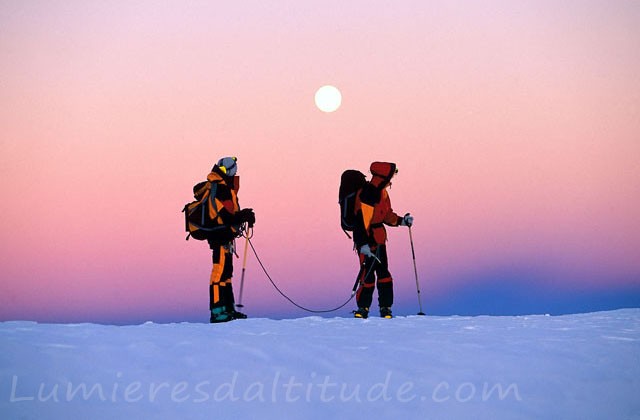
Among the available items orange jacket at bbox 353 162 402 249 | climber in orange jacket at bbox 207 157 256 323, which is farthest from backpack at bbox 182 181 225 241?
orange jacket at bbox 353 162 402 249

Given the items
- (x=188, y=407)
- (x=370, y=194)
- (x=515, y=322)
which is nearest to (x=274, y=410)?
(x=188, y=407)

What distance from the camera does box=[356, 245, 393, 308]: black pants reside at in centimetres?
1183

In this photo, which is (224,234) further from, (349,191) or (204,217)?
(349,191)

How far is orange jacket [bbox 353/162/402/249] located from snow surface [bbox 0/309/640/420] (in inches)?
149

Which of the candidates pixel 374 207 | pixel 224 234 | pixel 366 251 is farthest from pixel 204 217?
pixel 374 207

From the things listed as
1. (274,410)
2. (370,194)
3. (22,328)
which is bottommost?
(274,410)

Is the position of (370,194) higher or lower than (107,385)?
higher

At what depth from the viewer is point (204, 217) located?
11078 millimetres

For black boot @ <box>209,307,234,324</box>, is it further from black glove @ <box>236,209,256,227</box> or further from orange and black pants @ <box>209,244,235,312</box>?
black glove @ <box>236,209,256,227</box>

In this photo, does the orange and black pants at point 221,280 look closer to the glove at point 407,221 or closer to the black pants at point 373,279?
the black pants at point 373,279

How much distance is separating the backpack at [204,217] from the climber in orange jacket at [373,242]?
240 centimetres

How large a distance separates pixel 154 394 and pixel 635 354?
4.83m

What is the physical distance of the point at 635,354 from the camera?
7090 millimetres

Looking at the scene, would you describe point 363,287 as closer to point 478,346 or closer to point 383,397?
point 478,346
